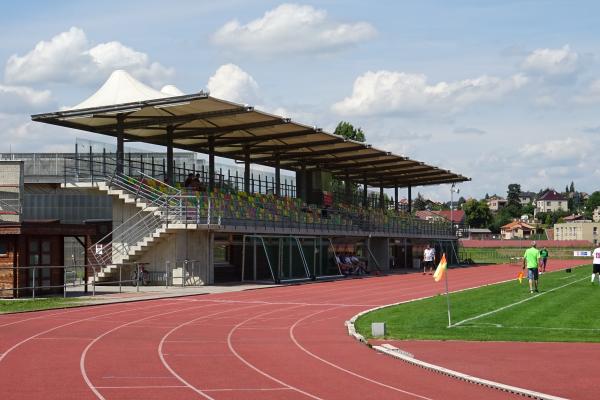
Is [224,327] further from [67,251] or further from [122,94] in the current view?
[67,251]

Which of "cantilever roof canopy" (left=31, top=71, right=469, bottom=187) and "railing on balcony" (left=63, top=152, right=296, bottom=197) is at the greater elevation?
"cantilever roof canopy" (left=31, top=71, right=469, bottom=187)

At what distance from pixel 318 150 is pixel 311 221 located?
770 cm

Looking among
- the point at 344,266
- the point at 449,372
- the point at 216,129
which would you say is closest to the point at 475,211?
the point at 344,266

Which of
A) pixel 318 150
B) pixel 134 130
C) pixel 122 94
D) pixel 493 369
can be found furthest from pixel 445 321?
pixel 318 150

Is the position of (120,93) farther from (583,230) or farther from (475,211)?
(475,211)

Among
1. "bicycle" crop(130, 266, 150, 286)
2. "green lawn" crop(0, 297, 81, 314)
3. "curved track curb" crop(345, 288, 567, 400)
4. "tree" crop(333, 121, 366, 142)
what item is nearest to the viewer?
"curved track curb" crop(345, 288, 567, 400)

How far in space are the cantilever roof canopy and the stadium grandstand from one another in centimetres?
7

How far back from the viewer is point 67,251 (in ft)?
177

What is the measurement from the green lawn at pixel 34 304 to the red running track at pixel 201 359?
105cm

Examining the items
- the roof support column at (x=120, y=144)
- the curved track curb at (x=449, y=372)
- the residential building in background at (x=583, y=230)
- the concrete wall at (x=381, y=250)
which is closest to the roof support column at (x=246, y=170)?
the roof support column at (x=120, y=144)

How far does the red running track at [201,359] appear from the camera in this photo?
12578 mm

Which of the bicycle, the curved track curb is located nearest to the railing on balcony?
the bicycle

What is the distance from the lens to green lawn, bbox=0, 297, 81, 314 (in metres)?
26.0

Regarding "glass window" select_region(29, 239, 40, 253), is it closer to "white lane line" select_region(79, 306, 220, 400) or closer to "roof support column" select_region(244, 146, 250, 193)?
"white lane line" select_region(79, 306, 220, 400)
